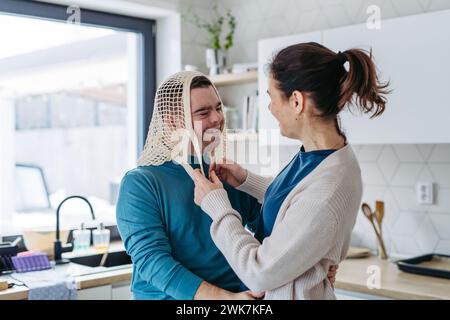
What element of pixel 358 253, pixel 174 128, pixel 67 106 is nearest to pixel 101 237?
pixel 67 106

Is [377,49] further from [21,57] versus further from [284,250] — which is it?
[21,57]

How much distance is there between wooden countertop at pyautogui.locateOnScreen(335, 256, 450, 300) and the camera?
2.09m

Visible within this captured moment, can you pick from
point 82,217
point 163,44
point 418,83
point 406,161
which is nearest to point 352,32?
point 418,83

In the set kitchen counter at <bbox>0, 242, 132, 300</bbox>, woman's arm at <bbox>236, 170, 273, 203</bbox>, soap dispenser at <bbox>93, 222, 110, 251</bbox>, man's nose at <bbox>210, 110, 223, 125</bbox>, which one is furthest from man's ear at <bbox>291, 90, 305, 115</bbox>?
soap dispenser at <bbox>93, 222, 110, 251</bbox>

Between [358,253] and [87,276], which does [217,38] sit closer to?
[358,253]

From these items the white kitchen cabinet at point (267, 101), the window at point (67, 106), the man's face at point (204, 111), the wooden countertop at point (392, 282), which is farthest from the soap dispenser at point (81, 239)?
the man's face at point (204, 111)

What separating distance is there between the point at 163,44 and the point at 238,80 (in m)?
0.55

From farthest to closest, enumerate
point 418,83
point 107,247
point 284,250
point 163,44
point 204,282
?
point 163,44 → point 107,247 → point 418,83 → point 204,282 → point 284,250

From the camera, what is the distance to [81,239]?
2.82m

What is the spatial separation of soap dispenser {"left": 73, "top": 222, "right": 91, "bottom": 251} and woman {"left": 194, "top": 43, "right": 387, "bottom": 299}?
1.56 meters

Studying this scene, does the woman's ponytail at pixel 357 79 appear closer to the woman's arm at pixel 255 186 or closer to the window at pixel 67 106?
the woman's arm at pixel 255 186

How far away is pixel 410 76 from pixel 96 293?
157 cm

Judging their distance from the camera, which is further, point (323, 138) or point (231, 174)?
point (231, 174)

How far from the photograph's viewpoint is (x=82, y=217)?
3.29 metres
